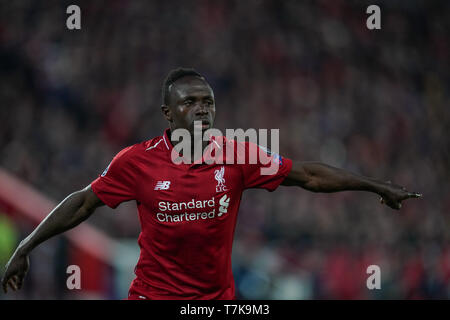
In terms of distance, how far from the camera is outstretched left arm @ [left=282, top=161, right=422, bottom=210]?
162 inches

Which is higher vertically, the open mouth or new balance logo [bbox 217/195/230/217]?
the open mouth

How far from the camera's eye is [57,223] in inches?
165

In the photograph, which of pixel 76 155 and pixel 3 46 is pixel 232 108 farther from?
pixel 3 46

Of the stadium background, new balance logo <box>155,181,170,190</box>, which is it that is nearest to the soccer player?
new balance logo <box>155,181,170,190</box>

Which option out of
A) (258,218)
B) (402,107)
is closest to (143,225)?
(258,218)

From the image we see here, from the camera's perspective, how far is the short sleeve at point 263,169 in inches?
163

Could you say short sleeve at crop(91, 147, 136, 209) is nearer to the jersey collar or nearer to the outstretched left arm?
the jersey collar

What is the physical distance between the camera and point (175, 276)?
4.04 metres

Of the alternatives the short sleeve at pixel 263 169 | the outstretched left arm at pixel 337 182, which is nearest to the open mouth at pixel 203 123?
the short sleeve at pixel 263 169

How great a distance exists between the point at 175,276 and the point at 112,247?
4.40 metres

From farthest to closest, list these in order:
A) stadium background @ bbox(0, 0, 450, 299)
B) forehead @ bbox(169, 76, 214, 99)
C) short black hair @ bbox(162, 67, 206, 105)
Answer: stadium background @ bbox(0, 0, 450, 299) < short black hair @ bbox(162, 67, 206, 105) < forehead @ bbox(169, 76, 214, 99)

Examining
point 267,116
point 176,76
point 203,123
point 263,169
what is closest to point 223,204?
point 263,169

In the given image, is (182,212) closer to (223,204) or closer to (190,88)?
(223,204)

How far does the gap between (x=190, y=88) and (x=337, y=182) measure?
1.12 metres
